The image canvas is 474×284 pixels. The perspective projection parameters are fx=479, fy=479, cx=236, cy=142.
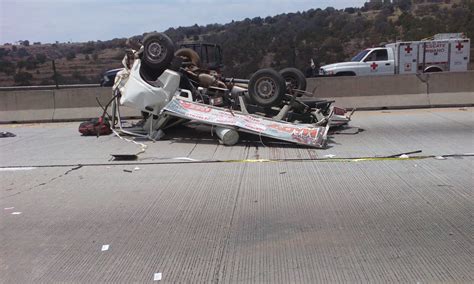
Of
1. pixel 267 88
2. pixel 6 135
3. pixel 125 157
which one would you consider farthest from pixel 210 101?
pixel 6 135

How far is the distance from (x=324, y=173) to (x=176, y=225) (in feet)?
9.31

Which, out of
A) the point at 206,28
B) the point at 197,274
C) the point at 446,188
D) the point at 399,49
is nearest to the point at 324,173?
the point at 446,188

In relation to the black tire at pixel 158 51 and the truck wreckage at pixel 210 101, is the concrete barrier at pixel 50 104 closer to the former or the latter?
the truck wreckage at pixel 210 101

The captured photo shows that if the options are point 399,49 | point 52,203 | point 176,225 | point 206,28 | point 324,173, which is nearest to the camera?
point 176,225

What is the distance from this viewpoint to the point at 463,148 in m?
8.55

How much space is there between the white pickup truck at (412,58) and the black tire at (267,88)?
1078 cm

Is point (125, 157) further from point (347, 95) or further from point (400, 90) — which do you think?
point (400, 90)

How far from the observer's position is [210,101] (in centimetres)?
1030

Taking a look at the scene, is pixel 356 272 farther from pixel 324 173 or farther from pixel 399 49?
pixel 399 49

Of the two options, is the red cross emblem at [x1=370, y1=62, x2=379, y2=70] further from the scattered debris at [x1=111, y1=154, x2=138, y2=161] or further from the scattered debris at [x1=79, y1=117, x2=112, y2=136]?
the scattered debris at [x1=111, y1=154, x2=138, y2=161]

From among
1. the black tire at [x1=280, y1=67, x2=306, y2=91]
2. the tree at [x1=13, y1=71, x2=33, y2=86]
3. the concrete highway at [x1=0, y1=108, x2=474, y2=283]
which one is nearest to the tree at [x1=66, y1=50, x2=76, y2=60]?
the tree at [x1=13, y1=71, x2=33, y2=86]

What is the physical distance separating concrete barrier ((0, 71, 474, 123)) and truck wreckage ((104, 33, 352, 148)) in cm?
419

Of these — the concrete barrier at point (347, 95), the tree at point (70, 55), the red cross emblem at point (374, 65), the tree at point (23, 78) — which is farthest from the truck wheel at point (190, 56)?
the tree at point (70, 55)

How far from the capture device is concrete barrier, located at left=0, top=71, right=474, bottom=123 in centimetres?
1470
